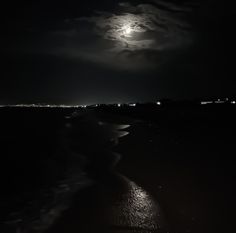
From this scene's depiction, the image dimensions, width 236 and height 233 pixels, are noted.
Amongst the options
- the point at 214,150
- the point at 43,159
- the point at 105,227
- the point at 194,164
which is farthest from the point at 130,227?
the point at 43,159

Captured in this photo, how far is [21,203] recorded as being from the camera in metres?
11.7

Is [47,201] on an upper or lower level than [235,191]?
lower

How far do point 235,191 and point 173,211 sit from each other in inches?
105

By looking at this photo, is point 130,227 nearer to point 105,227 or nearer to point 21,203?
point 105,227

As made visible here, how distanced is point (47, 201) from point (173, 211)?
16.8ft

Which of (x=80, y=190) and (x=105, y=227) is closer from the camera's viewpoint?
(x=105, y=227)

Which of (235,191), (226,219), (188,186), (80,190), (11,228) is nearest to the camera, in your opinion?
(226,219)

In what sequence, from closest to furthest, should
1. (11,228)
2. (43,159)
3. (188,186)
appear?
1. (11,228)
2. (188,186)
3. (43,159)

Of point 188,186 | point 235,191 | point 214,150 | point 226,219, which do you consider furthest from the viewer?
point 214,150

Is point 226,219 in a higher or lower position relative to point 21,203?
higher

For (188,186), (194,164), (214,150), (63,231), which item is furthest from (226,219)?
(214,150)

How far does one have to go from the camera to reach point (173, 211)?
9062 millimetres

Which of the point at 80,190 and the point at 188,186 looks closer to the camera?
the point at 188,186

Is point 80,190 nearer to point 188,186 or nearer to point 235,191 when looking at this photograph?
point 188,186
